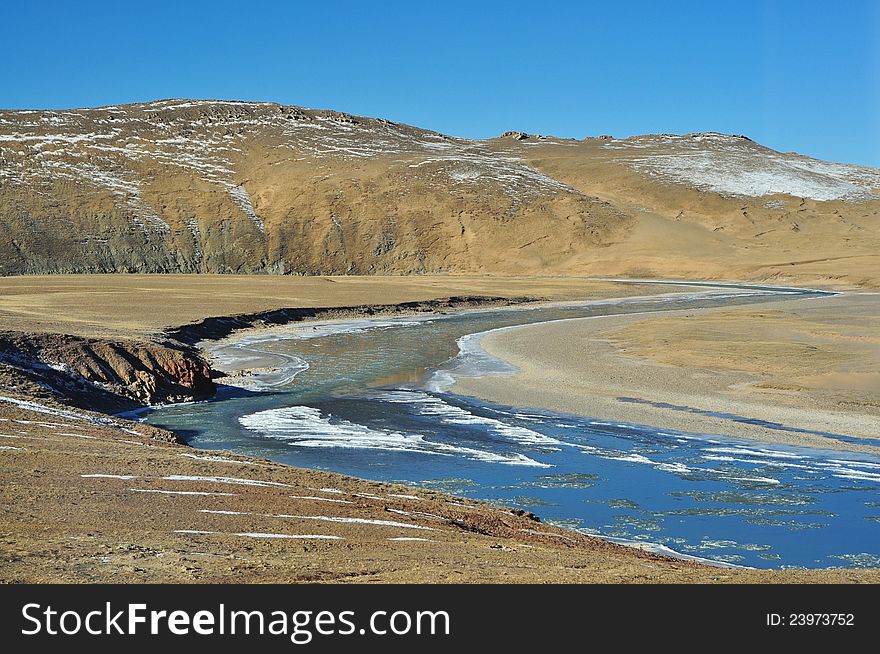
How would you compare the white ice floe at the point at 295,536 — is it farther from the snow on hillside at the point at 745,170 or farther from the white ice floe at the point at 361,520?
the snow on hillside at the point at 745,170

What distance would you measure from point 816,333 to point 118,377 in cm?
2324

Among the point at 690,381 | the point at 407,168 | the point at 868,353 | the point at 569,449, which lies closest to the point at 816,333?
the point at 868,353

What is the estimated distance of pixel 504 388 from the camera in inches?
917

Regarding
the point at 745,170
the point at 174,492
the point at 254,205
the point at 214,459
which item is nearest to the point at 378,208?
the point at 254,205

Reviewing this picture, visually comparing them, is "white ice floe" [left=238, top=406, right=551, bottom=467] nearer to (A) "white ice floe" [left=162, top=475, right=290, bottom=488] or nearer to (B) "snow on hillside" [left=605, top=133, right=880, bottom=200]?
(A) "white ice floe" [left=162, top=475, right=290, bottom=488]

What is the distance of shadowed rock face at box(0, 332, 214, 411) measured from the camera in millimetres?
19016

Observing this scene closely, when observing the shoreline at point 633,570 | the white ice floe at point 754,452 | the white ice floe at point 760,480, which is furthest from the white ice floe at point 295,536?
the white ice floe at point 754,452

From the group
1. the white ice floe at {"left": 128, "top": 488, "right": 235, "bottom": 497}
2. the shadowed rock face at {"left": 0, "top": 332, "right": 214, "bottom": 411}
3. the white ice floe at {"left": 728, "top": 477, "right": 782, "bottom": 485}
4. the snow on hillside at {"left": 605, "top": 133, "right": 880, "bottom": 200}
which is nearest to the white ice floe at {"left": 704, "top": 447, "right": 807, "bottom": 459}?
the white ice floe at {"left": 728, "top": 477, "right": 782, "bottom": 485}

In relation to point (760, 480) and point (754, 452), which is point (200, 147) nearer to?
point (754, 452)

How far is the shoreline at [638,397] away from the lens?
1756 cm

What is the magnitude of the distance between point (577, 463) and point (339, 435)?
184 inches

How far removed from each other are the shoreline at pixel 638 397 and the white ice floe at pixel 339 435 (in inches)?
162

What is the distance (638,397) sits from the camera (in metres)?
21.5

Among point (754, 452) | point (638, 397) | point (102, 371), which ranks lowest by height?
point (754, 452)
